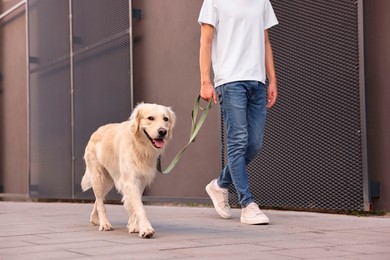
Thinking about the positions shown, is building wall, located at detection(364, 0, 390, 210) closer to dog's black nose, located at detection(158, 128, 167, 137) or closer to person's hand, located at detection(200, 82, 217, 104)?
person's hand, located at detection(200, 82, 217, 104)

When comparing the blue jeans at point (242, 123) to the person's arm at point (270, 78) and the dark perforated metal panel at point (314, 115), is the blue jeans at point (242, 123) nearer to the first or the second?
the person's arm at point (270, 78)

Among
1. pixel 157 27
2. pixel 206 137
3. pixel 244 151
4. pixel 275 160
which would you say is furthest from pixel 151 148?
pixel 157 27

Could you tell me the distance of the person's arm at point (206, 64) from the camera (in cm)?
544

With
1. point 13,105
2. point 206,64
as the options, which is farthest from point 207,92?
point 13,105

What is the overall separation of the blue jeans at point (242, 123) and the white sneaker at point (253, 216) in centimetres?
5

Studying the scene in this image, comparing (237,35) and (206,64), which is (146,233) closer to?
(206,64)

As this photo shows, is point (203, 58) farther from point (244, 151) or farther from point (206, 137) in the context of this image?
point (206, 137)

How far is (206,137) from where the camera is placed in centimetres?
841

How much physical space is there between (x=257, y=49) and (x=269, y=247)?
6.59ft

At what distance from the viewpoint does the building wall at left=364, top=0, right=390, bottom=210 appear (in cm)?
618

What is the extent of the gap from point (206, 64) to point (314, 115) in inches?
64.1

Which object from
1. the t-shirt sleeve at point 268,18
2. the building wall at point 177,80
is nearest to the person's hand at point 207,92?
the t-shirt sleeve at point 268,18

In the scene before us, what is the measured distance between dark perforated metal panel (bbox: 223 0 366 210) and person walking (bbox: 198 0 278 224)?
1059mm

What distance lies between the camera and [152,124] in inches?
200
